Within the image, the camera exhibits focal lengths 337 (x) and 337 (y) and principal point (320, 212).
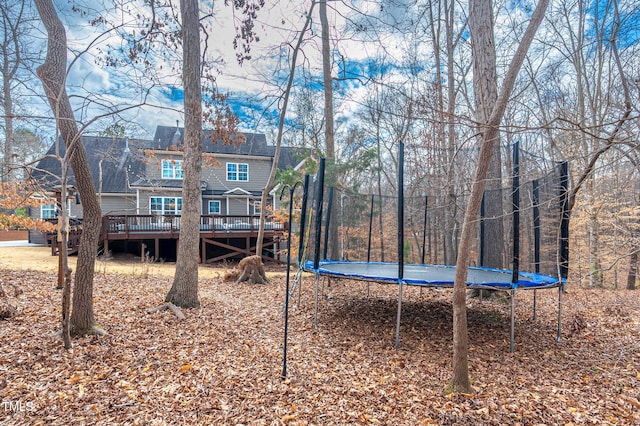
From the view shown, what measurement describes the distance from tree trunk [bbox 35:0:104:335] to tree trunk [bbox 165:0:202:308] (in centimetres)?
158

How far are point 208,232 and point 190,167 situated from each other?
374 inches

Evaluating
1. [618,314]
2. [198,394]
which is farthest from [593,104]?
[198,394]

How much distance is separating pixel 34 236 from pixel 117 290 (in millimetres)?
16524

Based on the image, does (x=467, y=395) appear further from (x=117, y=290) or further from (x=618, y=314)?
(x=117, y=290)

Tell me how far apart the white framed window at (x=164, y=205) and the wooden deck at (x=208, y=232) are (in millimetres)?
1757

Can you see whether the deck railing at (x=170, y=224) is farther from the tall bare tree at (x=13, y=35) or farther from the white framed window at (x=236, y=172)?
the tall bare tree at (x=13, y=35)

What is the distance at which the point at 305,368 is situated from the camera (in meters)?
3.56

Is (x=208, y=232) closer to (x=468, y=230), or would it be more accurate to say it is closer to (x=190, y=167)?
(x=190, y=167)

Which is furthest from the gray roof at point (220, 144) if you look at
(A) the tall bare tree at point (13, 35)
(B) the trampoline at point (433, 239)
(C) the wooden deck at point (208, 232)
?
(A) the tall bare tree at point (13, 35)

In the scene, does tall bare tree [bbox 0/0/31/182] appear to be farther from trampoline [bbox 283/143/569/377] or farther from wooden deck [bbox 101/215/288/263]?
wooden deck [bbox 101/215/288/263]

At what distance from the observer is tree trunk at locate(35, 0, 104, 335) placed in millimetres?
3607

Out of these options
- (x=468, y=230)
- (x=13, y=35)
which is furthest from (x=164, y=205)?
(x=468, y=230)

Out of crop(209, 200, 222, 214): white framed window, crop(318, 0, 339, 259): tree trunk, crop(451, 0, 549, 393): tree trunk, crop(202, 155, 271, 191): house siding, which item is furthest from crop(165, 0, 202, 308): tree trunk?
crop(209, 200, 222, 214): white framed window

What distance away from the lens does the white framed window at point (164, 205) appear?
16.8 m
